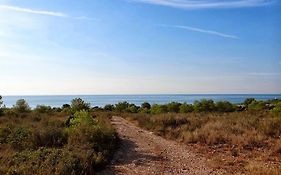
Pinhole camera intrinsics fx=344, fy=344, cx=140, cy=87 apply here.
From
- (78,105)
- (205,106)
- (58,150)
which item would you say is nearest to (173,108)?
(205,106)

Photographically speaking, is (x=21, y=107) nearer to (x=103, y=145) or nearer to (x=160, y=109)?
(x=160, y=109)

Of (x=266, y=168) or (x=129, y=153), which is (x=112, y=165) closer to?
(x=129, y=153)

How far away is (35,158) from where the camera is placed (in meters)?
11.2

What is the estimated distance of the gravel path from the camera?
1179 centimetres

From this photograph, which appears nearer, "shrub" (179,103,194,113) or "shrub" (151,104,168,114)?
"shrub" (179,103,194,113)

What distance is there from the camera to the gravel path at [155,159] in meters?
11.8

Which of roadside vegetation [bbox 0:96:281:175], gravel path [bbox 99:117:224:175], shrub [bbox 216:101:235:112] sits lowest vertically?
gravel path [bbox 99:117:224:175]

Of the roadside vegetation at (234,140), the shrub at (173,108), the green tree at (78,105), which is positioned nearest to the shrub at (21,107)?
the green tree at (78,105)

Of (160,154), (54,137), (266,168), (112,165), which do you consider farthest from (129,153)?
(266,168)

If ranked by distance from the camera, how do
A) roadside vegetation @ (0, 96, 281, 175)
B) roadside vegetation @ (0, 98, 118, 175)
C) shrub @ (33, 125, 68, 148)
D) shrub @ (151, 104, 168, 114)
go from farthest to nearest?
1. shrub @ (151, 104, 168, 114)
2. shrub @ (33, 125, 68, 148)
3. roadside vegetation @ (0, 96, 281, 175)
4. roadside vegetation @ (0, 98, 118, 175)

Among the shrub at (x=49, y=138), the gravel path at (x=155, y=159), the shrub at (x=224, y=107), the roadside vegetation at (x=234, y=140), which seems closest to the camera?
the gravel path at (x=155, y=159)

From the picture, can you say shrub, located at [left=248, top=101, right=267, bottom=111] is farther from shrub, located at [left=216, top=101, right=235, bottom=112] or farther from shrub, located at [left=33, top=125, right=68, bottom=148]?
shrub, located at [left=33, top=125, right=68, bottom=148]

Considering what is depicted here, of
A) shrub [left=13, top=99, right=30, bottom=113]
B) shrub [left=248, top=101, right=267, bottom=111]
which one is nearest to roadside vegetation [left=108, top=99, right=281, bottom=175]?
shrub [left=248, top=101, right=267, bottom=111]

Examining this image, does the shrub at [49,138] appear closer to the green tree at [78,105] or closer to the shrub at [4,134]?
the shrub at [4,134]
